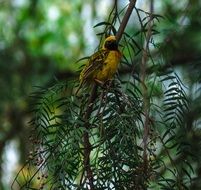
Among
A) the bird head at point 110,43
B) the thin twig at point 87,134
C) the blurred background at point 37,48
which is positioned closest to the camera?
the thin twig at point 87,134

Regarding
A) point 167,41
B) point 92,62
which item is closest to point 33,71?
point 167,41

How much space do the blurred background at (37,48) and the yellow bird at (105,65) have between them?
156 cm

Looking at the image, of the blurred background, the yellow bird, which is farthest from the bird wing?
the blurred background

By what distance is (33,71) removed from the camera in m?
4.35

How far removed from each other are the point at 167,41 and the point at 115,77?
76 cm

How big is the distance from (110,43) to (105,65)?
2.4 inches

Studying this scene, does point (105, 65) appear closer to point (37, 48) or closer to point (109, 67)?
point (109, 67)

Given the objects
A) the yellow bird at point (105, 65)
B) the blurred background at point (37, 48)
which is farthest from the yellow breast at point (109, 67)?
the blurred background at point (37, 48)

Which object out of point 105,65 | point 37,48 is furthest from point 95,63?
point 37,48

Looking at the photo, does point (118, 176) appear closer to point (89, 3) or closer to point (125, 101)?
point (125, 101)

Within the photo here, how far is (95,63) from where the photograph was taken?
1709 mm

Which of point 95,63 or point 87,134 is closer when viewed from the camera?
point 87,134

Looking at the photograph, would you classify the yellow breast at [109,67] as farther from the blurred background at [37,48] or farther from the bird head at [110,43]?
the blurred background at [37,48]

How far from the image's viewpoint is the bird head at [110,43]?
165 cm
